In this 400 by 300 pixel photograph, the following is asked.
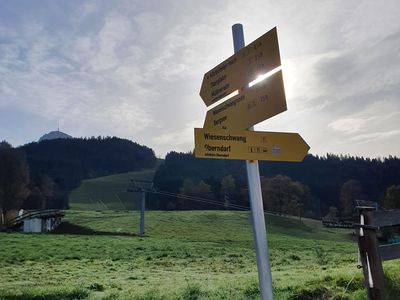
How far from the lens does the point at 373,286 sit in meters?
5.16

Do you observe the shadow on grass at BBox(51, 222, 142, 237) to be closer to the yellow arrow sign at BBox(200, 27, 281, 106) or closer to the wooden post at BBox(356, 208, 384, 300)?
the wooden post at BBox(356, 208, 384, 300)

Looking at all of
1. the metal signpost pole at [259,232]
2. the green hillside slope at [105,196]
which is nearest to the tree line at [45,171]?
the green hillside slope at [105,196]

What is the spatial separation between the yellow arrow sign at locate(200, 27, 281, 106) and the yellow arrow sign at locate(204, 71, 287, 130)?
0.12 m

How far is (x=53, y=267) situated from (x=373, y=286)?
20.9 m

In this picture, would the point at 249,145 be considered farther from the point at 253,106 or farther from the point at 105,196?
the point at 105,196

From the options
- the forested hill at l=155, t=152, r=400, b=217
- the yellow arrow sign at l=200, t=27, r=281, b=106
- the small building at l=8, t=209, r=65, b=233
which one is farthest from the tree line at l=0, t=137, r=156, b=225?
the yellow arrow sign at l=200, t=27, r=281, b=106

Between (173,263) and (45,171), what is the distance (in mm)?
151914

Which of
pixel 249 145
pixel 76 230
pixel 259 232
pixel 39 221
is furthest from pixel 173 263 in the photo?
pixel 39 221

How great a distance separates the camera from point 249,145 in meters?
4.00

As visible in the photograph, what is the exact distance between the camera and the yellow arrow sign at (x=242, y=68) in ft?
13.3

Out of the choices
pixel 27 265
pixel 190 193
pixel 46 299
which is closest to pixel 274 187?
pixel 190 193

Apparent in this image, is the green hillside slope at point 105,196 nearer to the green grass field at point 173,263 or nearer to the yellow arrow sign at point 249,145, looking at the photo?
the green grass field at point 173,263

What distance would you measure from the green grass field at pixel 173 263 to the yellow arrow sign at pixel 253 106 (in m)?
4.16

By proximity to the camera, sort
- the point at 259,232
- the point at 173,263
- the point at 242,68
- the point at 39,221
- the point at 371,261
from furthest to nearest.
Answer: the point at 39,221, the point at 173,263, the point at 371,261, the point at 242,68, the point at 259,232
